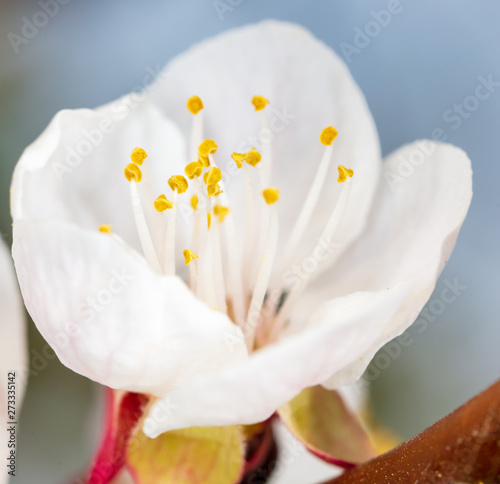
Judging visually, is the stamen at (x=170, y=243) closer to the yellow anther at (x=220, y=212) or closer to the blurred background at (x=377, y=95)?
the yellow anther at (x=220, y=212)

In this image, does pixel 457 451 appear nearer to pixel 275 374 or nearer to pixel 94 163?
pixel 275 374

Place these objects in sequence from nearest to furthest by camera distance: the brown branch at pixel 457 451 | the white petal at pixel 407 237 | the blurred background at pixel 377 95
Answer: the brown branch at pixel 457 451, the white petal at pixel 407 237, the blurred background at pixel 377 95

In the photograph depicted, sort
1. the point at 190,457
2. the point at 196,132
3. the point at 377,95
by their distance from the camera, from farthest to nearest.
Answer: the point at 377,95 < the point at 196,132 < the point at 190,457

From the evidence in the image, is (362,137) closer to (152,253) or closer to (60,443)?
(152,253)

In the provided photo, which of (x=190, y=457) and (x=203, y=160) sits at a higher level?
(x=203, y=160)

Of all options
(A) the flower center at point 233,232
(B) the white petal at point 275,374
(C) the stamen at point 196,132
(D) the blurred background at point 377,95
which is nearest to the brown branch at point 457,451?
(B) the white petal at point 275,374

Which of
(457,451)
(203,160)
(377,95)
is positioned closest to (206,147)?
(203,160)

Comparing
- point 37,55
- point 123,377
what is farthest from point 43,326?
point 37,55
